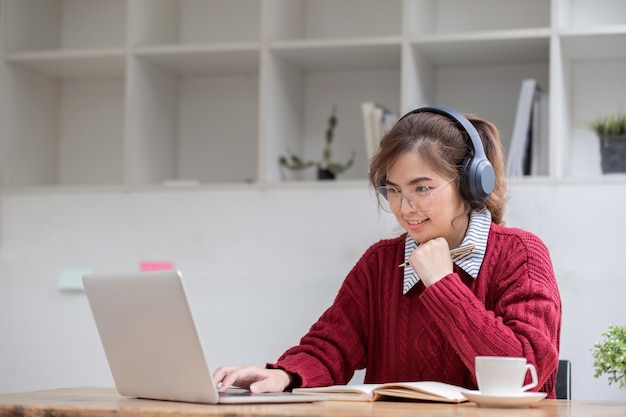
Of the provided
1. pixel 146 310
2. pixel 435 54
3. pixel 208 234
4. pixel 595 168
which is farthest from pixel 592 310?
pixel 146 310

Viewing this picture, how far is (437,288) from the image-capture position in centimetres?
173

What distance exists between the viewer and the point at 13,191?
10.2 feet

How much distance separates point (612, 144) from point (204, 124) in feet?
4.57

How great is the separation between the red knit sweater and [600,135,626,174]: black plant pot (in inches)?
32.6

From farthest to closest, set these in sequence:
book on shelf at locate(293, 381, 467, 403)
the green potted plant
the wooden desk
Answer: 1. the green potted plant
2. book on shelf at locate(293, 381, 467, 403)
3. the wooden desk

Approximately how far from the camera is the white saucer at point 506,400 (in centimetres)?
142

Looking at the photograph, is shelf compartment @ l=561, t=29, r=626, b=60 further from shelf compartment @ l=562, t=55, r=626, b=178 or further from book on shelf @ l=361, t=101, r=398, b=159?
book on shelf @ l=361, t=101, r=398, b=159

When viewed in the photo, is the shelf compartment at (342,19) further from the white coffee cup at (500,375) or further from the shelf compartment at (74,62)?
the white coffee cup at (500,375)

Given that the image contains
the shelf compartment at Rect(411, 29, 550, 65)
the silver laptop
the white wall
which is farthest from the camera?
the shelf compartment at Rect(411, 29, 550, 65)

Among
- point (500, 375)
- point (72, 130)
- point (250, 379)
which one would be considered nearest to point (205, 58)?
point (72, 130)

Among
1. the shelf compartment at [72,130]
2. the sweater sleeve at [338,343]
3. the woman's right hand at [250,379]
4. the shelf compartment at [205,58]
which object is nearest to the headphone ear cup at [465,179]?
the sweater sleeve at [338,343]

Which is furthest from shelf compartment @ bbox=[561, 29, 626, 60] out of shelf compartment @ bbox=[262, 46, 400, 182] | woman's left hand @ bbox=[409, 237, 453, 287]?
woman's left hand @ bbox=[409, 237, 453, 287]

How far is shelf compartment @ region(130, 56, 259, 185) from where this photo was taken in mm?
3205

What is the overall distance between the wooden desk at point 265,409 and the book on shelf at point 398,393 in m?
0.02
